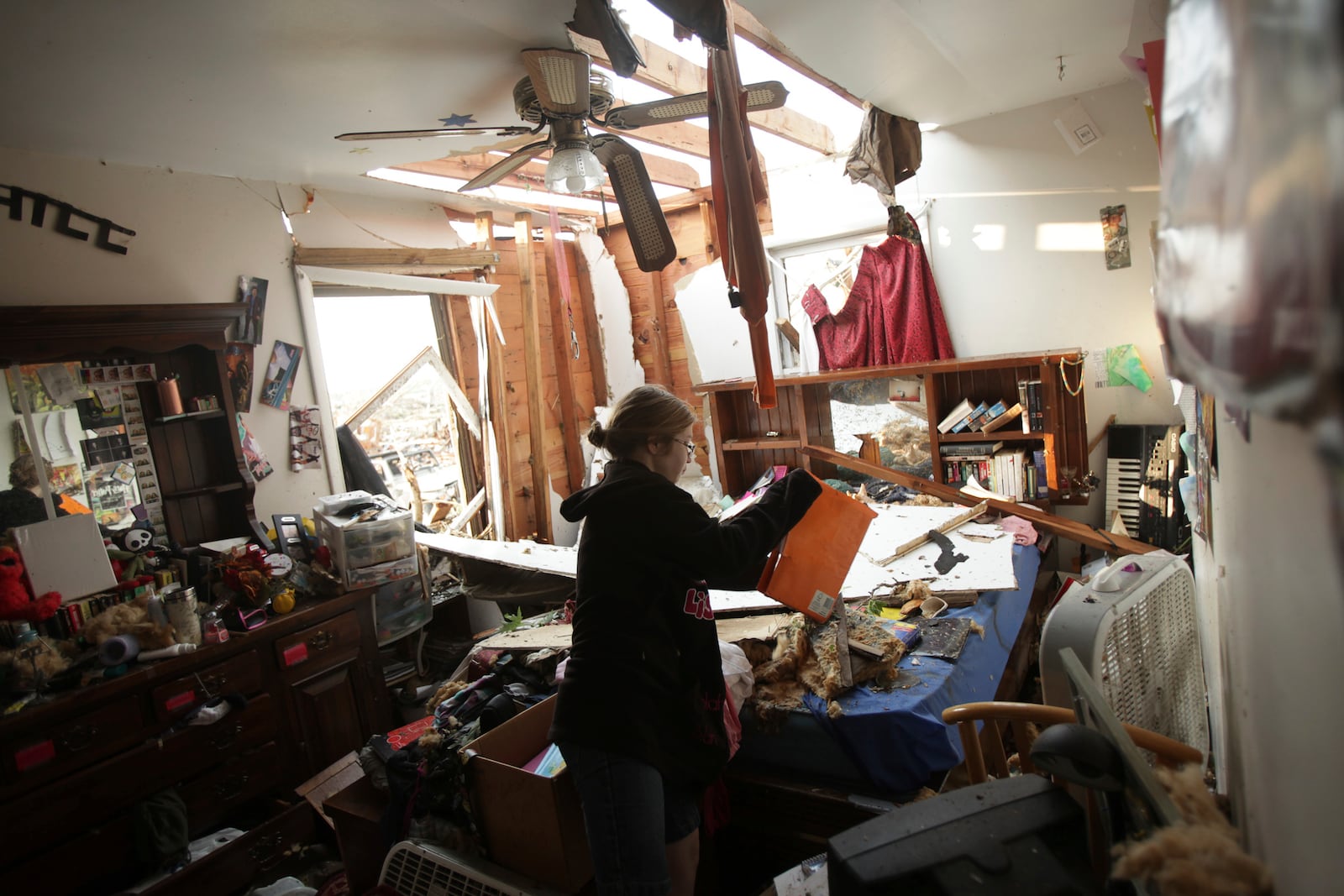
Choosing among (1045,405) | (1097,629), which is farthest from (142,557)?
(1045,405)

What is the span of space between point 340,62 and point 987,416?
10.5 ft

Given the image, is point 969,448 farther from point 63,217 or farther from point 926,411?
point 63,217

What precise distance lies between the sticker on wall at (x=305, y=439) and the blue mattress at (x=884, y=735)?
2.59 metres

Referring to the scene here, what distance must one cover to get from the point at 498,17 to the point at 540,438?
10.1 feet

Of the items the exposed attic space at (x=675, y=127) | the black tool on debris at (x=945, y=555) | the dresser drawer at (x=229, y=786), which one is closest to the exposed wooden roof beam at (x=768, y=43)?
the exposed attic space at (x=675, y=127)

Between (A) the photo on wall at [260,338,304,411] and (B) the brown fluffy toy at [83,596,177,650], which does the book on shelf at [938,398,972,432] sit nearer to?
(A) the photo on wall at [260,338,304,411]

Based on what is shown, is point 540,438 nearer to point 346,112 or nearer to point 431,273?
point 431,273

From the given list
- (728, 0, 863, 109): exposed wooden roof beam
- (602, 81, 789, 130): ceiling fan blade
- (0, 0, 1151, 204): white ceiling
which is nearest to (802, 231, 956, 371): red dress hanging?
(0, 0, 1151, 204): white ceiling

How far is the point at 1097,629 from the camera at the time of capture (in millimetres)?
1227

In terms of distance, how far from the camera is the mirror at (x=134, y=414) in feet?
8.42

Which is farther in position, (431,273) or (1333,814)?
(431,273)

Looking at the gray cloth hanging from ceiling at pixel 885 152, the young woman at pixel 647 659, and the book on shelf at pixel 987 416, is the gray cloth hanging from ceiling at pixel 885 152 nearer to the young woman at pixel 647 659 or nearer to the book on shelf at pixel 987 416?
the book on shelf at pixel 987 416

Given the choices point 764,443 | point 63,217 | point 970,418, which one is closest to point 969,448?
point 970,418

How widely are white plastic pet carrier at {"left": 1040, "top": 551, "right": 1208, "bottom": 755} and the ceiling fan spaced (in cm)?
157
